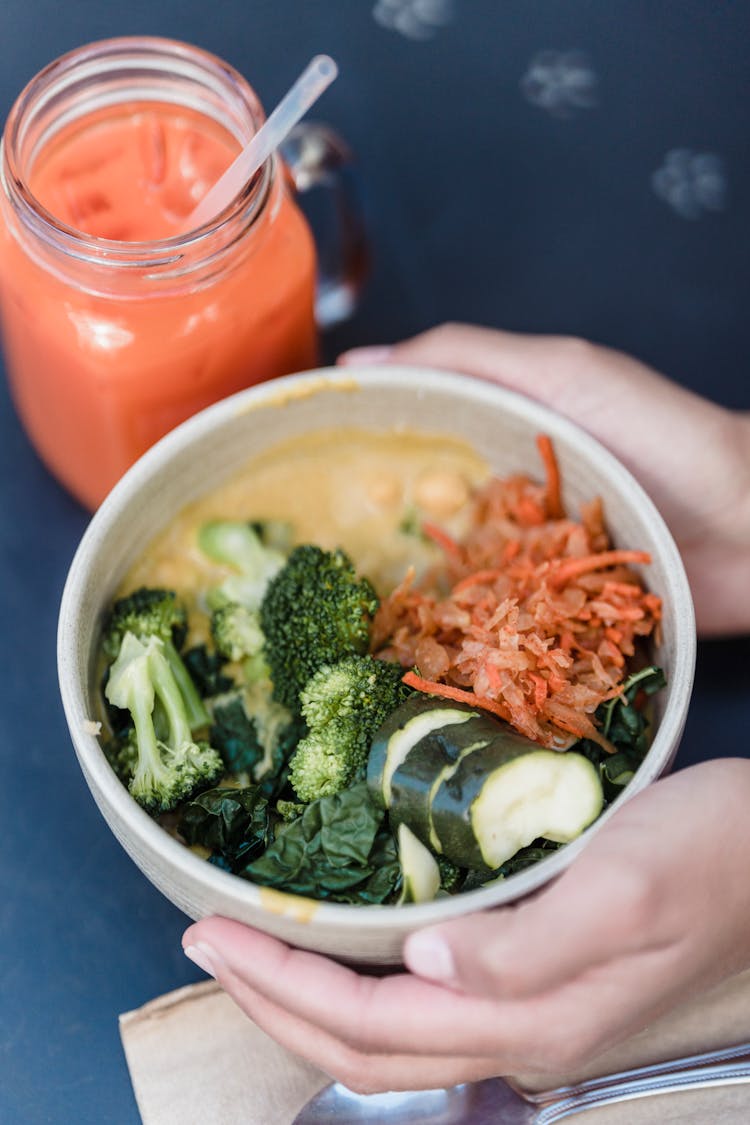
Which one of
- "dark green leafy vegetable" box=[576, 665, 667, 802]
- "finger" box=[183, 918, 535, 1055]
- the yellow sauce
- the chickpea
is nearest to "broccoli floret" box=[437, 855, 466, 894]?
"finger" box=[183, 918, 535, 1055]

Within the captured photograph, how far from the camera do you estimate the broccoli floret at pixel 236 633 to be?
1.68 m

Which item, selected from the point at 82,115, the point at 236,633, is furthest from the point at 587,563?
the point at 82,115

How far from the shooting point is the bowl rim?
133 centimetres

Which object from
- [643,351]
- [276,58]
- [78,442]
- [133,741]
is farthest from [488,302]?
[133,741]

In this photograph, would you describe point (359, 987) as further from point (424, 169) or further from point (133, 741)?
point (424, 169)

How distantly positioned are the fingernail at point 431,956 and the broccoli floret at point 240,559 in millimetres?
574

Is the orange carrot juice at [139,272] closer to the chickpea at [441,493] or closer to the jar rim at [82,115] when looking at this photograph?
the jar rim at [82,115]

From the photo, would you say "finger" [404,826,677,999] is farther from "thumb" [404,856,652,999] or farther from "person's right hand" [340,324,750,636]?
"person's right hand" [340,324,750,636]

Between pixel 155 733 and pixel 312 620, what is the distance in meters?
0.24

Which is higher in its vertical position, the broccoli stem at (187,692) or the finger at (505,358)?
the finger at (505,358)

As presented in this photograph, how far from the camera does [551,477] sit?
69.2 inches

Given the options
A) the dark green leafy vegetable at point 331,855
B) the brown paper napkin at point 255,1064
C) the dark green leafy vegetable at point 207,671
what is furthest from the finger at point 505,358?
the brown paper napkin at point 255,1064

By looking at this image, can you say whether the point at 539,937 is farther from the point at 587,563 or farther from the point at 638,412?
the point at 638,412

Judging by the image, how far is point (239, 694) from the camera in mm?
1705
